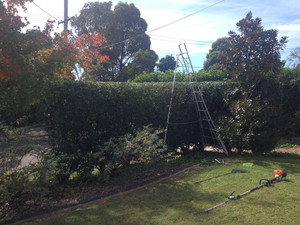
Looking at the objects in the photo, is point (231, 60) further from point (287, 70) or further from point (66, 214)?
point (66, 214)

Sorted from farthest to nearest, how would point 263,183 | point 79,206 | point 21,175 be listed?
point 263,183 → point 79,206 → point 21,175

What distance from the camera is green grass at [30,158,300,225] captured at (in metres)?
4.05

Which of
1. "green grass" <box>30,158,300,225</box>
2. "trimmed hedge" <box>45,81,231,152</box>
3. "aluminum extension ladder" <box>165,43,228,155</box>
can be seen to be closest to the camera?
"green grass" <box>30,158,300,225</box>

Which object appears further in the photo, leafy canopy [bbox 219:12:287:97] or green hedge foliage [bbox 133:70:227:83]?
green hedge foliage [bbox 133:70:227:83]

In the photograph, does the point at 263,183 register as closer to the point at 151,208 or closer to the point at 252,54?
the point at 151,208

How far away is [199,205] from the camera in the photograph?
4594 millimetres

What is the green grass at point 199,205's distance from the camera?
4.05 meters

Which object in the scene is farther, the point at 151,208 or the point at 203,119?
the point at 203,119

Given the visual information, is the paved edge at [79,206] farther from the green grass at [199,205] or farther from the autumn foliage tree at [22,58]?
the autumn foliage tree at [22,58]

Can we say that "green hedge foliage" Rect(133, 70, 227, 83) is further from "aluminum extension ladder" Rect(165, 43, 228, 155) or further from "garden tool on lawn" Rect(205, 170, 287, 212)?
"garden tool on lawn" Rect(205, 170, 287, 212)

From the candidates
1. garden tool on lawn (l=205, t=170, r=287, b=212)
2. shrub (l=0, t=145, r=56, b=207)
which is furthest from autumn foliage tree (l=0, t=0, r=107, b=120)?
garden tool on lawn (l=205, t=170, r=287, b=212)

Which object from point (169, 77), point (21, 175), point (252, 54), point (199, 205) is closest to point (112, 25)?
point (169, 77)

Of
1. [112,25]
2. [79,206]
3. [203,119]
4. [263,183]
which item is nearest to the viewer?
[79,206]

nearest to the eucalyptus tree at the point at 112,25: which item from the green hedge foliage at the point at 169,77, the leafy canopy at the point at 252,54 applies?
the green hedge foliage at the point at 169,77
